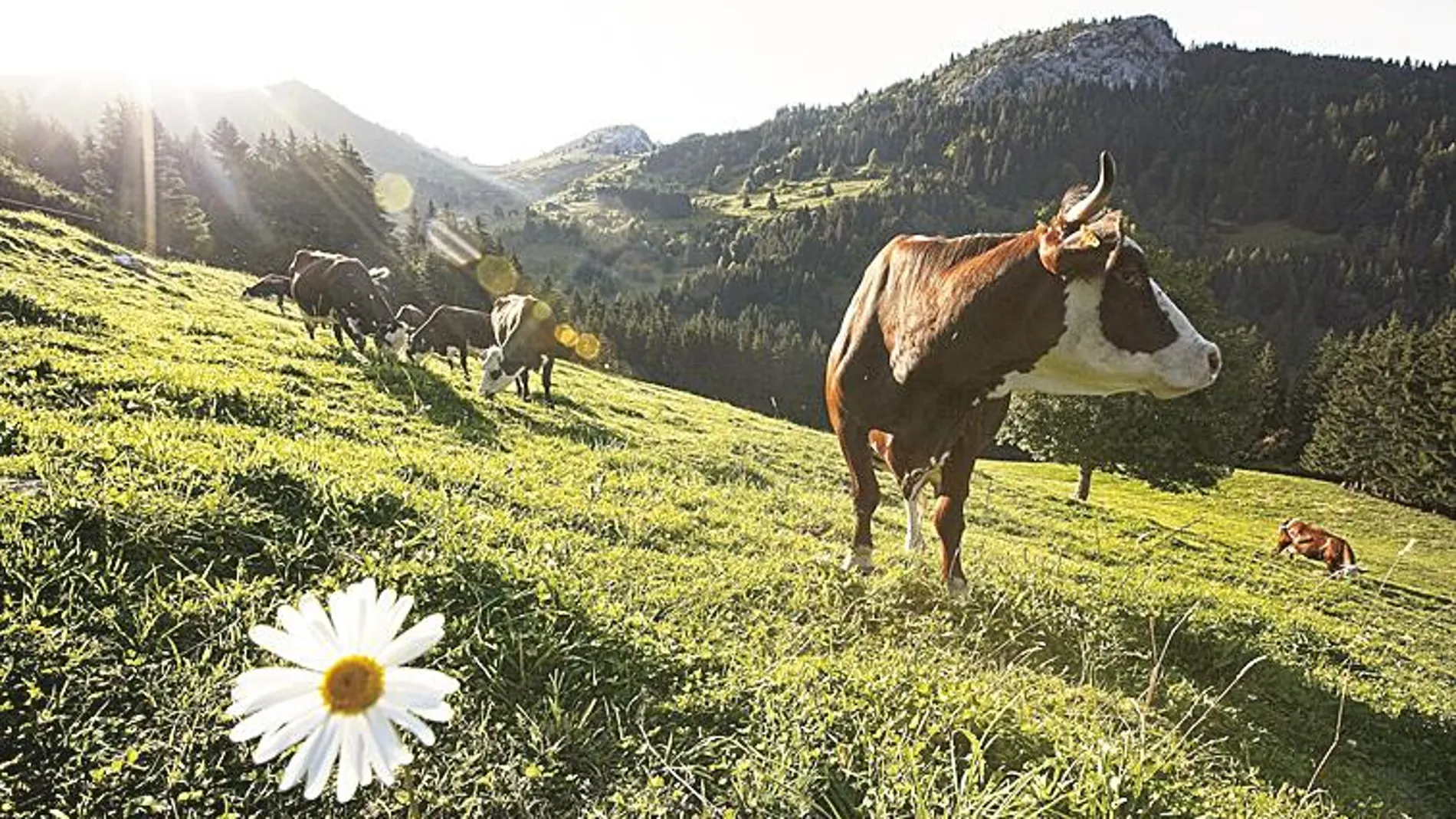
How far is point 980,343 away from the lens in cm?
484

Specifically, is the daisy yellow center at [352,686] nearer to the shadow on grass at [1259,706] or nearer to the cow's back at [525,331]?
the shadow on grass at [1259,706]

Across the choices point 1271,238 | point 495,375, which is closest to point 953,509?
point 495,375

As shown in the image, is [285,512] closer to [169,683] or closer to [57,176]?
[169,683]

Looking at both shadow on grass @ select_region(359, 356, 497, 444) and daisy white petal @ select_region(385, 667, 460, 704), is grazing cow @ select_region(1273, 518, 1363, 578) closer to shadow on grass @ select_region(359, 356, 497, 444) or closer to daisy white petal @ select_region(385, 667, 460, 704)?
shadow on grass @ select_region(359, 356, 497, 444)

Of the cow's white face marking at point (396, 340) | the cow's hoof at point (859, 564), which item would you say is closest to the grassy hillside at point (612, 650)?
the cow's hoof at point (859, 564)

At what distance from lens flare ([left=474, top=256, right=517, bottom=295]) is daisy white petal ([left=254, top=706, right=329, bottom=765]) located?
7771 centimetres

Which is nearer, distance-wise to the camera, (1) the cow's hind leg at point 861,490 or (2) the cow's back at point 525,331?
(1) the cow's hind leg at point 861,490

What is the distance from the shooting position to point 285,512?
442 cm

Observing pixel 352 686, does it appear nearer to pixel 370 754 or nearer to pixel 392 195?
pixel 370 754

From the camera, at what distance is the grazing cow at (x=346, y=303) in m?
19.6

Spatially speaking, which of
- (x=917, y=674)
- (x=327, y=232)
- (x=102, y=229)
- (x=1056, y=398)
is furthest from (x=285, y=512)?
(x=327, y=232)

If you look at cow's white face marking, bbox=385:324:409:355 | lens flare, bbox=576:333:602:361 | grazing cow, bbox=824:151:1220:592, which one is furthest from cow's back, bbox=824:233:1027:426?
lens flare, bbox=576:333:602:361

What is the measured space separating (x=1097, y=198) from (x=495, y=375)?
1571cm

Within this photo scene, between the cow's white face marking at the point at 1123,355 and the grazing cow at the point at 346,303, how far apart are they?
59.7ft
